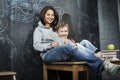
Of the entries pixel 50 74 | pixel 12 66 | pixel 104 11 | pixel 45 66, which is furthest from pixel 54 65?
pixel 104 11

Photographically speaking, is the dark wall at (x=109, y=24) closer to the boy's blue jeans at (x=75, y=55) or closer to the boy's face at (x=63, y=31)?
the boy's face at (x=63, y=31)

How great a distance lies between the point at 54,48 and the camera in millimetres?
1927

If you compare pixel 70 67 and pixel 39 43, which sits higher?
pixel 39 43

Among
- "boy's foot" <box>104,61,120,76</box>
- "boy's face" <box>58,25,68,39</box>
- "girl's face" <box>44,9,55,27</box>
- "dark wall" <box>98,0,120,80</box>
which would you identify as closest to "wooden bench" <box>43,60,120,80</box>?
"boy's foot" <box>104,61,120,76</box>

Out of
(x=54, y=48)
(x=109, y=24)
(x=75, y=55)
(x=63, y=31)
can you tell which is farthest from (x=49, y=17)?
(x=109, y=24)

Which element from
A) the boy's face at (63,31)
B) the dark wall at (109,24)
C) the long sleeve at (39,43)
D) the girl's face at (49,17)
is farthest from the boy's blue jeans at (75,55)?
the dark wall at (109,24)

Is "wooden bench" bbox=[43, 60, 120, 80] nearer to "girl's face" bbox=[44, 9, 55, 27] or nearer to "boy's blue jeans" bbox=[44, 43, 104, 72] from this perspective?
"boy's blue jeans" bbox=[44, 43, 104, 72]

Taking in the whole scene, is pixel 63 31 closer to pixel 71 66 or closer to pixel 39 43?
pixel 39 43

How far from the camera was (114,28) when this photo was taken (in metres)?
2.90

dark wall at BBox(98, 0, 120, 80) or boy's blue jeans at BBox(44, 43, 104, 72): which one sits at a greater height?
dark wall at BBox(98, 0, 120, 80)

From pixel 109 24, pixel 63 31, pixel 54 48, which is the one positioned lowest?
pixel 54 48

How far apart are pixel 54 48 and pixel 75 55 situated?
26cm

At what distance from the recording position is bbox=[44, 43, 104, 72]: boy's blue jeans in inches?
65.0

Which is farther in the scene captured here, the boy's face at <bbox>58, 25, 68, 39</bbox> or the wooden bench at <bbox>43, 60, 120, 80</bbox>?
the boy's face at <bbox>58, 25, 68, 39</bbox>
